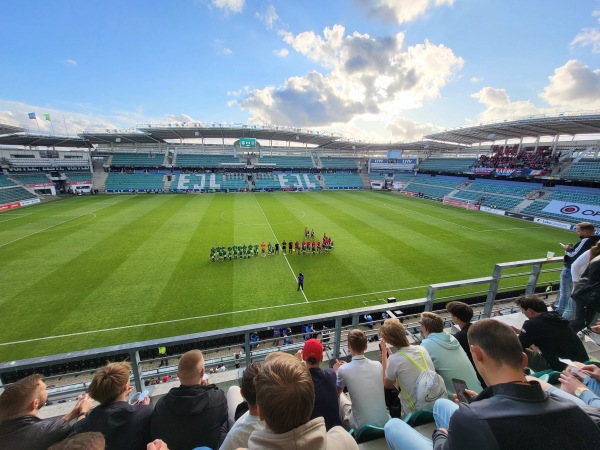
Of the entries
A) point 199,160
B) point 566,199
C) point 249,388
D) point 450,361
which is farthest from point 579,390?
point 199,160

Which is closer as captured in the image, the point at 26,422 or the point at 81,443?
the point at 81,443

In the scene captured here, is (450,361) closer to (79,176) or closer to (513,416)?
(513,416)

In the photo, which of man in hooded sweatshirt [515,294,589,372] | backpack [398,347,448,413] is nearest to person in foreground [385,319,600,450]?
backpack [398,347,448,413]

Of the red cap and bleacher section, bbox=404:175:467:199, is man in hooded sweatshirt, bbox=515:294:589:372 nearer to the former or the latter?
the red cap

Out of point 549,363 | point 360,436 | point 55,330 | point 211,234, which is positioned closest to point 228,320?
point 55,330

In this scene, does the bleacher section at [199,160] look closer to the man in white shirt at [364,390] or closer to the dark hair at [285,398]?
the man in white shirt at [364,390]

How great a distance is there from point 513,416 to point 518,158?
54.4 metres

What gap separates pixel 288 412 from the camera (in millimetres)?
1599

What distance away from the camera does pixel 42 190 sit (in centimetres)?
4369

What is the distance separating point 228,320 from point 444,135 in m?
48.3

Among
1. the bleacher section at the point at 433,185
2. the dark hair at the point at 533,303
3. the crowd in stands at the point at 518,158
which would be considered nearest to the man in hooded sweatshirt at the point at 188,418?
the dark hair at the point at 533,303

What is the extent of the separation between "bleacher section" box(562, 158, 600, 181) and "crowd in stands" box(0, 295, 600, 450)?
42.9 metres

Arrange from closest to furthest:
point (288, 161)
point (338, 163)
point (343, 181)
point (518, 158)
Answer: point (518, 158), point (343, 181), point (288, 161), point (338, 163)

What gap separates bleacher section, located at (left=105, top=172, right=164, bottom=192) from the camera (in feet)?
166
